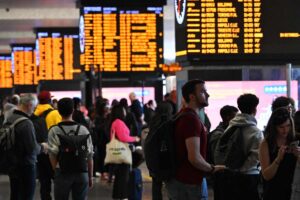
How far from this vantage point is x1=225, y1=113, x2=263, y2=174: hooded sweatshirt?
6.81 meters

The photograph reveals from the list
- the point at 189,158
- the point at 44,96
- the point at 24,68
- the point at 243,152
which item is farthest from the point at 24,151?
the point at 24,68

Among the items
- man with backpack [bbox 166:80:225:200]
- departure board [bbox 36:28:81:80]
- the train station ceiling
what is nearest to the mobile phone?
man with backpack [bbox 166:80:225:200]

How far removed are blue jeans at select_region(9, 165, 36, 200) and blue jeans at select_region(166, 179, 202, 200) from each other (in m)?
3.42

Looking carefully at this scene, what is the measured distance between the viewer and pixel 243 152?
6809mm

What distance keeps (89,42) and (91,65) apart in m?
0.84

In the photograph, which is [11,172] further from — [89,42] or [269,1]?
[89,42]

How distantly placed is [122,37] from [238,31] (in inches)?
327

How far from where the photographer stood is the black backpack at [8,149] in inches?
353

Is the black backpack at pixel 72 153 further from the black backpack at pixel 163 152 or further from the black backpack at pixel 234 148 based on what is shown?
the black backpack at pixel 163 152

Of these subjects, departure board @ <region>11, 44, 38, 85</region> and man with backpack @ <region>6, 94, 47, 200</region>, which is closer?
man with backpack @ <region>6, 94, 47, 200</region>

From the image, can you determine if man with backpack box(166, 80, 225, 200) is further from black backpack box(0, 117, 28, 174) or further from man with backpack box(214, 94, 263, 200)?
black backpack box(0, 117, 28, 174)

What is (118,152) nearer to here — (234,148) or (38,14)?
(234,148)

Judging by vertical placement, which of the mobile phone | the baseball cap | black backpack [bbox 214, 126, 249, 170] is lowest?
black backpack [bbox 214, 126, 249, 170]

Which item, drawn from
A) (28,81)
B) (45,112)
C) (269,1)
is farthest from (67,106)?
(28,81)
